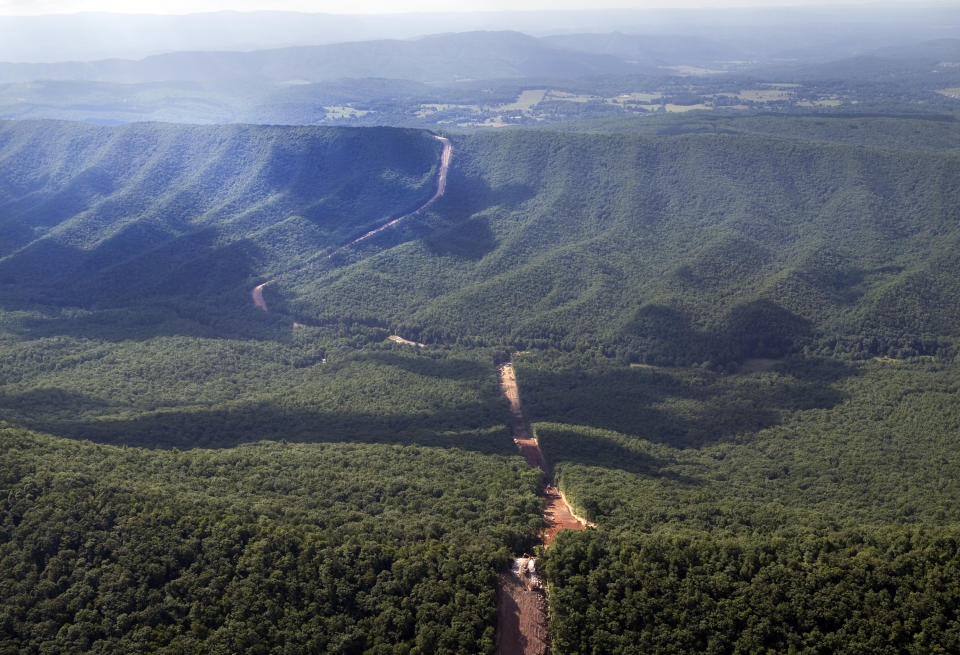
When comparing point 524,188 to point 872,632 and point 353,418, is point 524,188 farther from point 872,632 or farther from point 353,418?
point 872,632

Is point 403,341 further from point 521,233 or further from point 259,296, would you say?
point 521,233

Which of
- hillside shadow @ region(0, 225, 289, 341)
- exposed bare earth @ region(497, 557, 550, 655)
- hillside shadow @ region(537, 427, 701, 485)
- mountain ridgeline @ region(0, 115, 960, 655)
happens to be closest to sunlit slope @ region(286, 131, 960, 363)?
mountain ridgeline @ region(0, 115, 960, 655)

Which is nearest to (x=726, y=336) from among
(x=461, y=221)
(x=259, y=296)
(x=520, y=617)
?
(x=461, y=221)

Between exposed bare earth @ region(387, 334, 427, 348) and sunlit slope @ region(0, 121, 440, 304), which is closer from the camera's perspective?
exposed bare earth @ region(387, 334, 427, 348)

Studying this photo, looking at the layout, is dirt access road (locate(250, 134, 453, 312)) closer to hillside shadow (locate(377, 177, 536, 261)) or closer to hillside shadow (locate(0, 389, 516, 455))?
hillside shadow (locate(377, 177, 536, 261))

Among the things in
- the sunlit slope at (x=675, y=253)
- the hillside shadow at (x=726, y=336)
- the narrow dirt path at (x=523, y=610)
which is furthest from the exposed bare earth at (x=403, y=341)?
the narrow dirt path at (x=523, y=610)

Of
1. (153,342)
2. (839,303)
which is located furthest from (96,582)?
(839,303)

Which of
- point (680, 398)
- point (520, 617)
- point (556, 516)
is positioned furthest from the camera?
point (680, 398)
